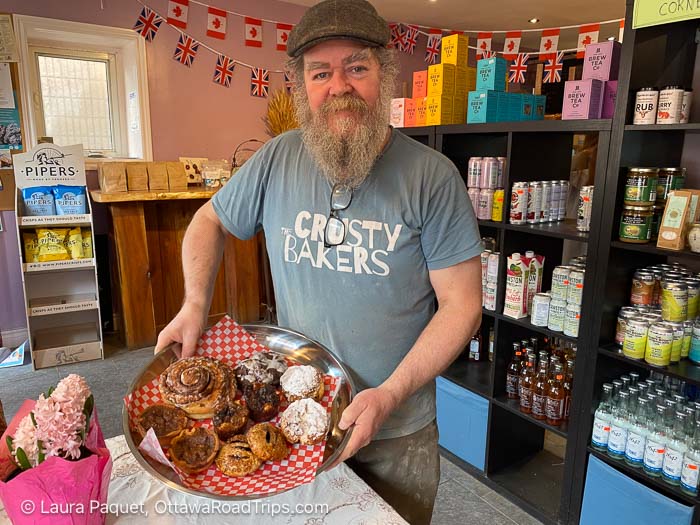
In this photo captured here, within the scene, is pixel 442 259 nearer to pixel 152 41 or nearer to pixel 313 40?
pixel 313 40

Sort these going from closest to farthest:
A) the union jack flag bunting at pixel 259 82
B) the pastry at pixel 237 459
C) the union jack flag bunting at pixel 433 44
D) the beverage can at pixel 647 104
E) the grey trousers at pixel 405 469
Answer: the pastry at pixel 237 459 < the grey trousers at pixel 405 469 < the beverage can at pixel 647 104 < the union jack flag bunting at pixel 259 82 < the union jack flag bunting at pixel 433 44

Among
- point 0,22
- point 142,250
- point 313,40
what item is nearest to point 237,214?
point 313,40

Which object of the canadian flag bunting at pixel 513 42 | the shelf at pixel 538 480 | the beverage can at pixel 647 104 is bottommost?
the shelf at pixel 538 480

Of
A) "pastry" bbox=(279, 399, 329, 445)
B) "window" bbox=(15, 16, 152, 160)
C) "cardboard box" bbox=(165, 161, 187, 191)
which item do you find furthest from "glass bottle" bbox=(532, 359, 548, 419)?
"window" bbox=(15, 16, 152, 160)

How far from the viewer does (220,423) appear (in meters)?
1.02

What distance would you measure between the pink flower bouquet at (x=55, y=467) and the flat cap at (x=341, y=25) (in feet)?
2.57

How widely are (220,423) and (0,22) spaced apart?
3464mm

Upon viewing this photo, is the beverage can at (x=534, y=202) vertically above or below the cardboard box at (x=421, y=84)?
below

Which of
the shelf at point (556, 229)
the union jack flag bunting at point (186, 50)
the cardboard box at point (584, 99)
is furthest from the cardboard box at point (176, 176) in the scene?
the cardboard box at point (584, 99)

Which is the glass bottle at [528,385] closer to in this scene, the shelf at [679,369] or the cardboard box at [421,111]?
the shelf at [679,369]

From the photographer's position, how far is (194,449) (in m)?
0.95

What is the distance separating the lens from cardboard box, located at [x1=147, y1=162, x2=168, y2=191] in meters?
3.53

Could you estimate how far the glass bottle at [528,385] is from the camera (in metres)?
2.18

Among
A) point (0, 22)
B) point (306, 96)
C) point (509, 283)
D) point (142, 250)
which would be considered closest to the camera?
point (306, 96)
